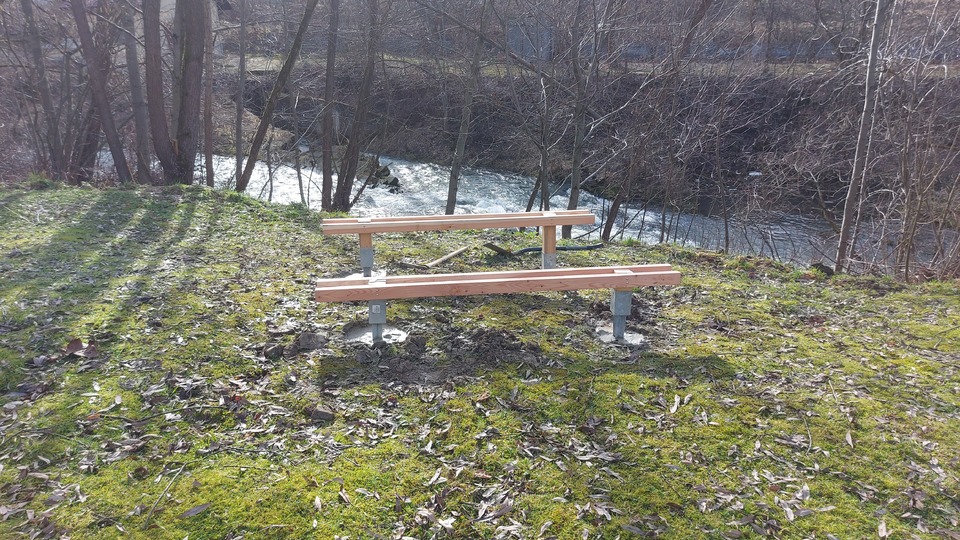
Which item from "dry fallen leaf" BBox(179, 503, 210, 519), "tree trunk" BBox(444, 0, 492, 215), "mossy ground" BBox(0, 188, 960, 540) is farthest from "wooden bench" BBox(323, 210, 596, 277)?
"tree trunk" BBox(444, 0, 492, 215)

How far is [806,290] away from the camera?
5562 mm

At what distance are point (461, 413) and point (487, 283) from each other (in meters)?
0.92

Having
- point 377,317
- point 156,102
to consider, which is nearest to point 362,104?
point 156,102

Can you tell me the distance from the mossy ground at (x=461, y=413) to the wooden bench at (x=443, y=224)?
516mm

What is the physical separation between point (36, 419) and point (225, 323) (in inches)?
50.8

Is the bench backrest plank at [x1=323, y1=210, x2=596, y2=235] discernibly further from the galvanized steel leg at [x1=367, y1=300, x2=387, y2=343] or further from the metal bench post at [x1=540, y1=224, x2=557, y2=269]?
the galvanized steel leg at [x1=367, y1=300, x2=387, y2=343]

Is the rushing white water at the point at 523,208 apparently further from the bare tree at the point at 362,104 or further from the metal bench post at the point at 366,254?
the metal bench post at the point at 366,254

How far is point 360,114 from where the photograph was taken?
40.0ft

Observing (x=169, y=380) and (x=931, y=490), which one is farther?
(x=169, y=380)

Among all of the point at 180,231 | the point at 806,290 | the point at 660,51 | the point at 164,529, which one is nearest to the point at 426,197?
the point at 660,51

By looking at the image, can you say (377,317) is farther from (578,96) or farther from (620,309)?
(578,96)

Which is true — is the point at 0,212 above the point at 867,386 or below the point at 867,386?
above

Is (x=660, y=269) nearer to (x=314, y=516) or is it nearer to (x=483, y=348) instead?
(x=483, y=348)

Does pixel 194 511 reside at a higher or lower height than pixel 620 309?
lower
